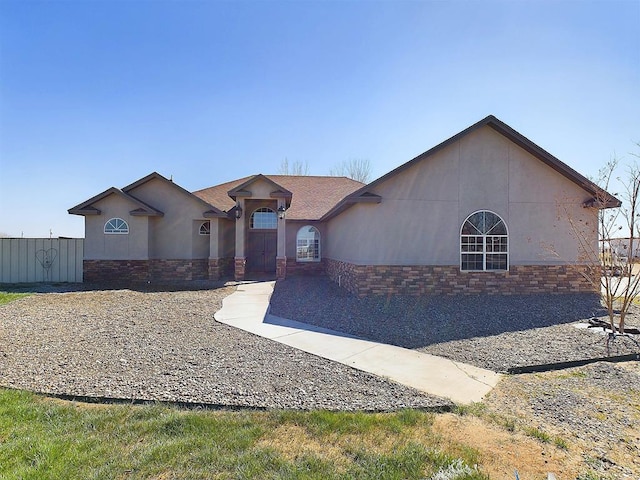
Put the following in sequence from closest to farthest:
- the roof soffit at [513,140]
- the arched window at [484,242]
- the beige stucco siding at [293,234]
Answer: the roof soffit at [513,140] < the arched window at [484,242] < the beige stucco siding at [293,234]

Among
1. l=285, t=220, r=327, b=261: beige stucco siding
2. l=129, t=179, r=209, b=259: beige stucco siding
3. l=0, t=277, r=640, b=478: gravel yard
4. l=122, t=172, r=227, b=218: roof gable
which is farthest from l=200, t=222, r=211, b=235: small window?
l=0, t=277, r=640, b=478: gravel yard

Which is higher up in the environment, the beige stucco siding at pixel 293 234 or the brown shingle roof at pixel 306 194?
the brown shingle roof at pixel 306 194

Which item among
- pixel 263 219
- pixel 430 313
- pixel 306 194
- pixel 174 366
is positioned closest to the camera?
pixel 174 366

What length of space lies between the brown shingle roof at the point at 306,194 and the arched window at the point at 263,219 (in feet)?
3.55

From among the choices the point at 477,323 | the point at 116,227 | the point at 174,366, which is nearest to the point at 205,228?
the point at 116,227

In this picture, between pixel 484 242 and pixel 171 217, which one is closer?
pixel 484 242

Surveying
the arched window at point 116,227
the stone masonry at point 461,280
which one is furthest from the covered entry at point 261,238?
the stone masonry at point 461,280

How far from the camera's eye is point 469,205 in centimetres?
1097

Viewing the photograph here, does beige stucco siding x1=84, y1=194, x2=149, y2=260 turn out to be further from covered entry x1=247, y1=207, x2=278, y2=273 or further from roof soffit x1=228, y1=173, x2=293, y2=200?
covered entry x1=247, y1=207, x2=278, y2=273

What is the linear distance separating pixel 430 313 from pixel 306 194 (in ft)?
45.8

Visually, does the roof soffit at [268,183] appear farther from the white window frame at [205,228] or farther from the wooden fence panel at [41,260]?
the wooden fence panel at [41,260]

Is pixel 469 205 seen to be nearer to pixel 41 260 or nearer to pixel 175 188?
pixel 175 188

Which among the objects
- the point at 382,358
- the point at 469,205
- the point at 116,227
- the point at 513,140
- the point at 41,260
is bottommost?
the point at 382,358

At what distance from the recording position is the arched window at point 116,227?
51.4ft
